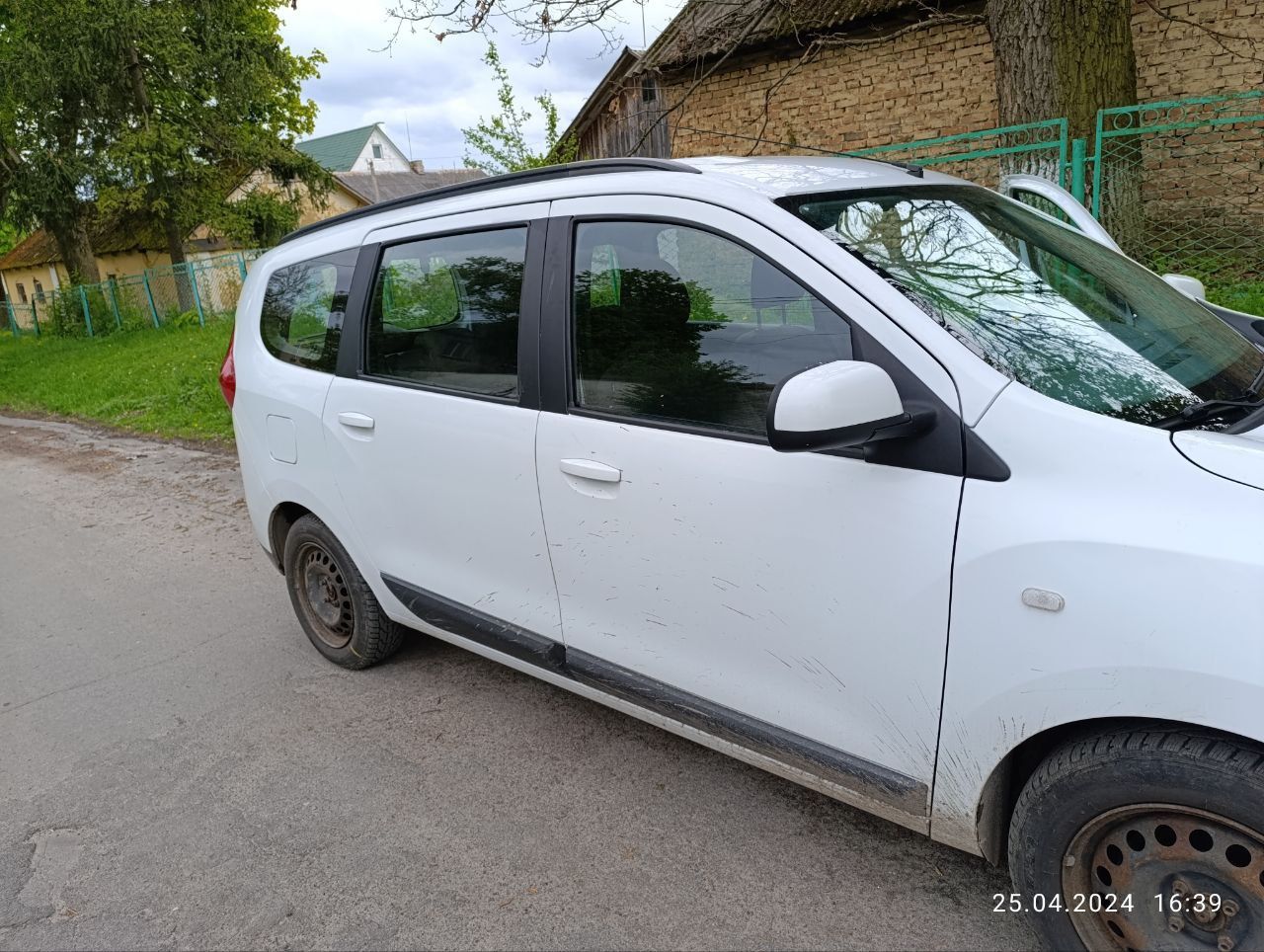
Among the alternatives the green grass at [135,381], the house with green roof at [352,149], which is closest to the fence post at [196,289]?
the green grass at [135,381]

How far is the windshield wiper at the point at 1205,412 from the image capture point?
1.88 m

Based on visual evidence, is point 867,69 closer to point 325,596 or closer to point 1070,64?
point 1070,64

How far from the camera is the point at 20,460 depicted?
9.58 meters

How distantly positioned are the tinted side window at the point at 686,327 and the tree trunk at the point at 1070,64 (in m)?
4.97

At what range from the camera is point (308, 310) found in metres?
3.72

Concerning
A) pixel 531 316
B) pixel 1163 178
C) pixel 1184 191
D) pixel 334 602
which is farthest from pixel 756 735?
pixel 1184 191

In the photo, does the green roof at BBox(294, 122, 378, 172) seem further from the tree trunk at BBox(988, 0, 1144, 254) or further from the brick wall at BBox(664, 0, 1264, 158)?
the tree trunk at BBox(988, 0, 1144, 254)

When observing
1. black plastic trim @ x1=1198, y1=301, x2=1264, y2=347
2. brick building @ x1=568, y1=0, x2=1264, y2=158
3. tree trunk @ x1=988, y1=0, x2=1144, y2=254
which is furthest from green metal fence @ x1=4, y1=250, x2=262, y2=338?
black plastic trim @ x1=1198, y1=301, x2=1264, y2=347

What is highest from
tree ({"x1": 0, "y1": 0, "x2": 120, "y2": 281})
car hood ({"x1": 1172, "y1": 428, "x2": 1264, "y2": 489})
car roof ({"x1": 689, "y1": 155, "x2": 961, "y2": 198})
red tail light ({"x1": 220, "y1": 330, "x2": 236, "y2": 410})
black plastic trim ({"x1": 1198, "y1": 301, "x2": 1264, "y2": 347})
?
tree ({"x1": 0, "y1": 0, "x2": 120, "y2": 281})

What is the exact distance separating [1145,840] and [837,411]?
107 cm

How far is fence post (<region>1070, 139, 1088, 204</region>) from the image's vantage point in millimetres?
6109

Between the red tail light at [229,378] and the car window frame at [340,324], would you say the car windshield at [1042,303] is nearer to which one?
the car window frame at [340,324]

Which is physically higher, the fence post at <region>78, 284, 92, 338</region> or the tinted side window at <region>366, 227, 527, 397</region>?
the tinted side window at <region>366, 227, 527, 397</region>

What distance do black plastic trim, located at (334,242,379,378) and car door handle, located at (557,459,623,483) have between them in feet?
3.97
